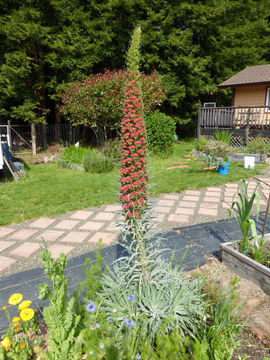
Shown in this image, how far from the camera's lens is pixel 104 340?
144 cm

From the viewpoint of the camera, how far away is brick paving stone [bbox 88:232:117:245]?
3.42m

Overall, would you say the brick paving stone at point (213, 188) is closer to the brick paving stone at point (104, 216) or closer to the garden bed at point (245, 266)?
the brick paving stone at point (104, 216)

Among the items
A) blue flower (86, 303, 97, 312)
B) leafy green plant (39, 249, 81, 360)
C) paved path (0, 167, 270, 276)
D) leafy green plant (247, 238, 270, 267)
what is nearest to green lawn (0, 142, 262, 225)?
paved path (0, 167, 270, 276)

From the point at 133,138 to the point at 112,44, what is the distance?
17.5 metres

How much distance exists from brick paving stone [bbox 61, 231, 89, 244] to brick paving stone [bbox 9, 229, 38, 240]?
559 millimetres

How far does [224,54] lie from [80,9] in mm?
11430

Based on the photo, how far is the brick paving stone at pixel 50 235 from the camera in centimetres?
360

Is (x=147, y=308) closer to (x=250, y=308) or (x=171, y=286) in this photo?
(x=171, y=286)

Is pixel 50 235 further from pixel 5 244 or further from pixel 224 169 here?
pixel 224 169

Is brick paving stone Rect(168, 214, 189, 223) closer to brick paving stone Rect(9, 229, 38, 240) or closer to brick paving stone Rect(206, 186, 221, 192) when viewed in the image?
brick paving stone Rect(206, 186, 221, 192)

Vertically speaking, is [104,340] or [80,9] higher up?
[80,9]

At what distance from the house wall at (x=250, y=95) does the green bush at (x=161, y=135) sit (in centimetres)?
848

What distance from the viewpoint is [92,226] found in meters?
3.97

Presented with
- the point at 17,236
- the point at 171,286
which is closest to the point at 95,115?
the point at 17,236
